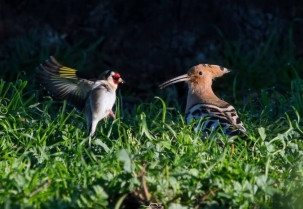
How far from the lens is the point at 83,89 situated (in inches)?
230

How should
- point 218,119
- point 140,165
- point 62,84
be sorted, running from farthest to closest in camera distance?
1. point 62,84
2. point 218,119
3. point 140,165

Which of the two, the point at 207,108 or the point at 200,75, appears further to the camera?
the point at 200,75

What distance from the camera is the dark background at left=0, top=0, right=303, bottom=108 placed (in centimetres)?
835

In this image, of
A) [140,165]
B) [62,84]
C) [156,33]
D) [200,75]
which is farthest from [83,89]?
[156,33]

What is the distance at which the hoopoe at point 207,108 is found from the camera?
5.61m

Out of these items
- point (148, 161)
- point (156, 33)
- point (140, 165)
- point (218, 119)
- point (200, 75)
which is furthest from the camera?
point (156, 33)

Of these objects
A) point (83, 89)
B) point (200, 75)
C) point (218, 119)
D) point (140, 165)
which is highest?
point (200, 75)

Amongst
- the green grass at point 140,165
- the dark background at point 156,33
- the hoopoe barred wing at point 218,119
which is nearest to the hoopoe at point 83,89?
the green grass at point 140,165

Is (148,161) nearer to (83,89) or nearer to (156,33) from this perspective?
(83,89)

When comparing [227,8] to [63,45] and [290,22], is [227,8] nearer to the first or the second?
[290,22]

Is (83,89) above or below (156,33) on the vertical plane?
below

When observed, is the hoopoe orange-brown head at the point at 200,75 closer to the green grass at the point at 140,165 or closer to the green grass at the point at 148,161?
the green grass at the point at 148,161

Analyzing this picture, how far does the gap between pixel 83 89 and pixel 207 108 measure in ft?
3.73

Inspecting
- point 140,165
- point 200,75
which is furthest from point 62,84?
point 200,75
